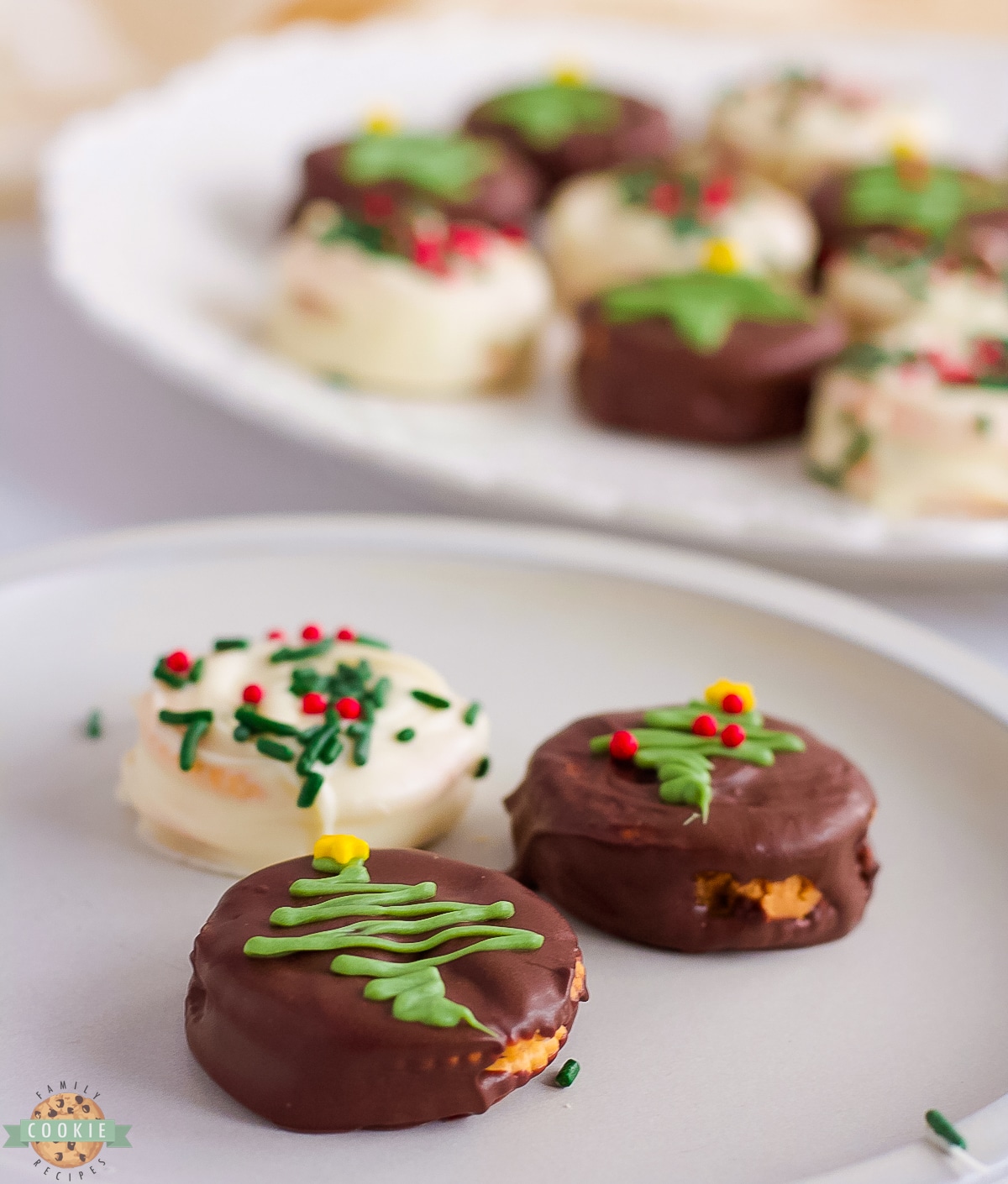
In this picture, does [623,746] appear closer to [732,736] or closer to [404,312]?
[732,736]

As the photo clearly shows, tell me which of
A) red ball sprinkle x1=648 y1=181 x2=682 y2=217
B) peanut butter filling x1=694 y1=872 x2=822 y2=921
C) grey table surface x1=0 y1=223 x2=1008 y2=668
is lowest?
grey table surface x1=0 y1=223 x2=1008 y2=668

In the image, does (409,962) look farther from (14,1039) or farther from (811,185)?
(811,185)

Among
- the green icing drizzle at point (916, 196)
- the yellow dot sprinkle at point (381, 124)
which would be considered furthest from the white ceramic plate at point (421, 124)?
the green icing drizzle at point (916, 196)

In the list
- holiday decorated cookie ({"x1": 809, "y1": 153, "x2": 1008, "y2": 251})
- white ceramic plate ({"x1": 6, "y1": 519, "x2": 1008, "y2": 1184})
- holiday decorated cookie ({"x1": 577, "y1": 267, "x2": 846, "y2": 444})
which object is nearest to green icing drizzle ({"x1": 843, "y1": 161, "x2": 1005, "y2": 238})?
holiday decorated cookie ({"x1": 809, "y1": 153, "x2": 1008, "y2": 251})

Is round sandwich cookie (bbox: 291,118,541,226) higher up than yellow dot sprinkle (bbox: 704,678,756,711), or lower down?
higher up

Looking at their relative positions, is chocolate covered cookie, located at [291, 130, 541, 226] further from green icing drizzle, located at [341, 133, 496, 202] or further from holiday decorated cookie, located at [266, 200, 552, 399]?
holiday decorated cookie, located at [266, 200, 552, 399]

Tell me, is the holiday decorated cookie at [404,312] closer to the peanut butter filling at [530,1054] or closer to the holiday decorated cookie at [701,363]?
the holiday decorated cookie at [701,363]

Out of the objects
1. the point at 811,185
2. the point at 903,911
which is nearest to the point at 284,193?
the point at 811,185
